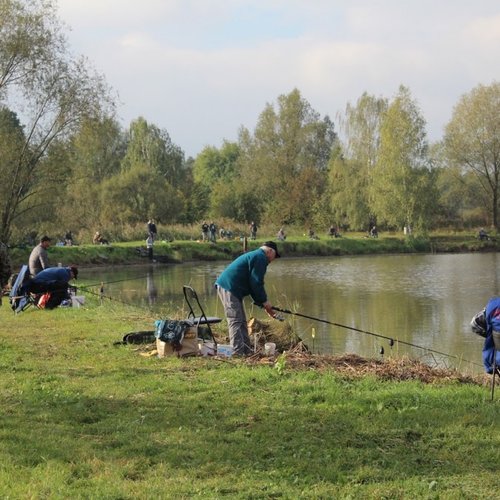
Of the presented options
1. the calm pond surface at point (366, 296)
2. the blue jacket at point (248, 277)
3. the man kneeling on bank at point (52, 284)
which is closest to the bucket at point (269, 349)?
the blue jacket at point (248, 277)

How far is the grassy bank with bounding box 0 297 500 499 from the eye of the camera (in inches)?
175

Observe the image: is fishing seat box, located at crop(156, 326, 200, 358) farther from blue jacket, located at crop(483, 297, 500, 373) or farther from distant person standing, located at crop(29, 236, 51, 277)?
distant person standing, located at crop(29, 236, 51, 277)

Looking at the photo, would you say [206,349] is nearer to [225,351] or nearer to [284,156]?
[225,351]

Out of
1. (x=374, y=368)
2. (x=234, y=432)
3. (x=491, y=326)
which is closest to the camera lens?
(x=234, y=432)

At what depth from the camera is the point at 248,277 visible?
359 inches

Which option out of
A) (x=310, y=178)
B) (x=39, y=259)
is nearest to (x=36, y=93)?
(x=39, y=259)

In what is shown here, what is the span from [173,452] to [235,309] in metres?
4.14

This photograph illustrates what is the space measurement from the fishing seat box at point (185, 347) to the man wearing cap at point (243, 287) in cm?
51

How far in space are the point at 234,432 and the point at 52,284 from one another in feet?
31.8

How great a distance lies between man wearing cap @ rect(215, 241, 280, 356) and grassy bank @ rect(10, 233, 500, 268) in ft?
78.6

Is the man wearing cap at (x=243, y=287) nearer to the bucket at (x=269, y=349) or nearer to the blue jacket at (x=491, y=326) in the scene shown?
the bucket at (x=269, y=349)

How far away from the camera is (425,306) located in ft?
63.2

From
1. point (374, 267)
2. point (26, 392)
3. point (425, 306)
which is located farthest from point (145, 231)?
point (26, 392)

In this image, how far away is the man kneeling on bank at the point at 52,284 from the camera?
14.2 meters
